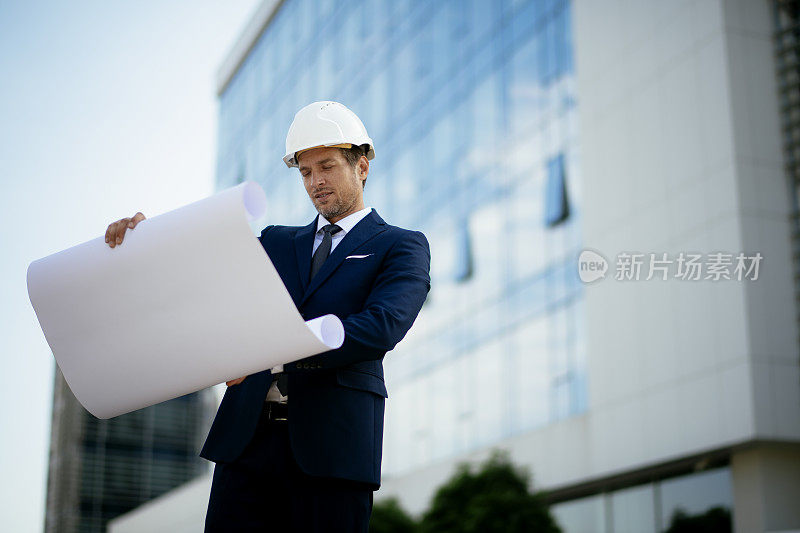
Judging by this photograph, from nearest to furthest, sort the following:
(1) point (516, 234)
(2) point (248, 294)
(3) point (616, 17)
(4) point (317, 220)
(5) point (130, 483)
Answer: (2) point (248, 294) → (4) point (317, 220) → (3) point (616, 17) → (1) point (516, 234) → (5) point (130, 483)

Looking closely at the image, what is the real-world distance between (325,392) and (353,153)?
77cm

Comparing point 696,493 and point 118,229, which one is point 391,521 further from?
point 118,229

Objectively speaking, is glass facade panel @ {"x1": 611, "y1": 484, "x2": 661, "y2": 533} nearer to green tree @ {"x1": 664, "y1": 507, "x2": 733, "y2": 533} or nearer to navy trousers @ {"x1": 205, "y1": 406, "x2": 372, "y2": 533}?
green tree @ {"x1": 664, "y1": 507, "x2": 733, "y2": 533}

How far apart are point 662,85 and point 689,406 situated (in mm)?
5384

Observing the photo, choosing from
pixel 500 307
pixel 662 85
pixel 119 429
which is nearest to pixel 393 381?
pixel 500 307

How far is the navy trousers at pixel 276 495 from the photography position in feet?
9.47

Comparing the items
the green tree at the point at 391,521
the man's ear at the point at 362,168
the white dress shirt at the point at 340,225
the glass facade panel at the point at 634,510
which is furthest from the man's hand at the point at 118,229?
the green tree at the point at 391,521

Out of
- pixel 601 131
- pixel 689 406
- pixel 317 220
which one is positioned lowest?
pixel 317 220

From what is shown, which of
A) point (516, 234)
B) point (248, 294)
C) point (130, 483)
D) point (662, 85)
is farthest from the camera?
point (130, 483)

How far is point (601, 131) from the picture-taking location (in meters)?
19.2

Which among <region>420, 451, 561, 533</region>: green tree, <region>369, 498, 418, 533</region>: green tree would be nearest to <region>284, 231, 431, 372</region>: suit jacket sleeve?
<region>420, 451, 561, 533</region>: green tree

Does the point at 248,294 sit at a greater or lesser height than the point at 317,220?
lesser

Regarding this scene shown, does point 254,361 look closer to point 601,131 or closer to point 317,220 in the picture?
point 317,220

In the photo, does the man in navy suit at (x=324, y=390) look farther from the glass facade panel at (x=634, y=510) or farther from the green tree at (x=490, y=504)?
the glass facade panel at (x=634, y=510)
